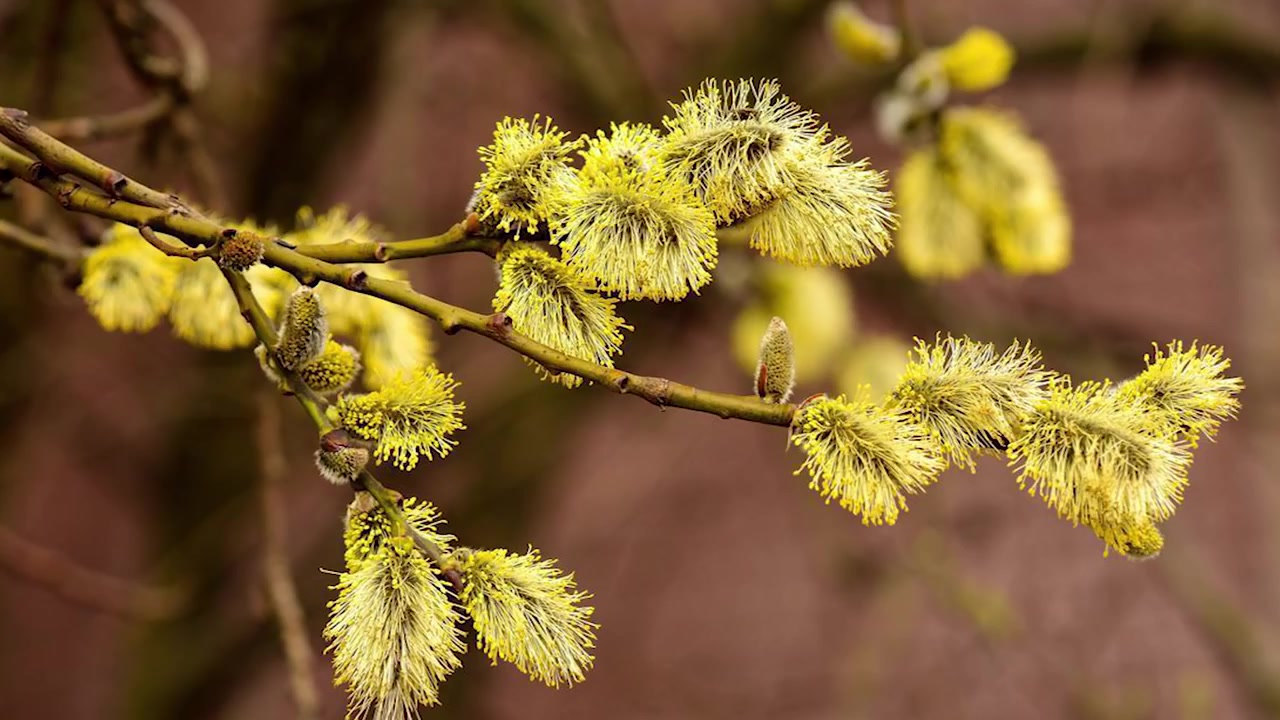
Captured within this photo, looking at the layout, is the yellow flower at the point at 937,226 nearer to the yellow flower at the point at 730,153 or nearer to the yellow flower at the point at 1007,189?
the yellow flower at the point at 1007,189

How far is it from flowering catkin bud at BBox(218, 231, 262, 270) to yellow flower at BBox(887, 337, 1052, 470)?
249 mm

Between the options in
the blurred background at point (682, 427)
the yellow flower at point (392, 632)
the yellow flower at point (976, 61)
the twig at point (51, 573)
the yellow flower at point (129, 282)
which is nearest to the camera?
the yellow flower at point (392, 632)

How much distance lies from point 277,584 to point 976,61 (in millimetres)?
561

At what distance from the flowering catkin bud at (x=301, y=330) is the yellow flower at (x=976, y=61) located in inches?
19.8

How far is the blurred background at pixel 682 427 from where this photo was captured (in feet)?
4.08

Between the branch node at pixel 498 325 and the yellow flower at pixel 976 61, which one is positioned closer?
the branch node at pixel 498 325

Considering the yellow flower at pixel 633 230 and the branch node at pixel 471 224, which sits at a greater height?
the yellow flower at pixel 633 230

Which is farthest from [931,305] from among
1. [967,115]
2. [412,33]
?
[412,33]

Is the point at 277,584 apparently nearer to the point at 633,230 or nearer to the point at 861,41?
the point at 633,230

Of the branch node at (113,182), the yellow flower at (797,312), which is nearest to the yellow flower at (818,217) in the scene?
the branch node at (113,182)

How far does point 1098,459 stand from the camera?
1.29ft

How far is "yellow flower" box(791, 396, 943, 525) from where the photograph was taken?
39 cm

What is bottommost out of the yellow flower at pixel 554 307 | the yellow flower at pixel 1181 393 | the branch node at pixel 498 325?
the branch node at pixel 498 325

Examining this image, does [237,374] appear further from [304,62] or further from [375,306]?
[375,306]
